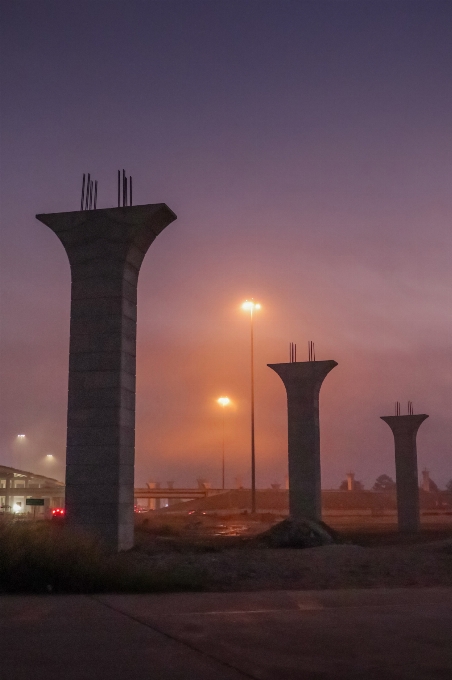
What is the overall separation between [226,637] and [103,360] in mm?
12035

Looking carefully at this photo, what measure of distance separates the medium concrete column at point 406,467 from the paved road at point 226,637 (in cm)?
2892

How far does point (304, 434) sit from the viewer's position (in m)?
30.8

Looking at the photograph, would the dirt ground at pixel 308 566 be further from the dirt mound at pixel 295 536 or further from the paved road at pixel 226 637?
the dirt mound at pixel 295 536

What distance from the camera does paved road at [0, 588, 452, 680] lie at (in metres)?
5.36

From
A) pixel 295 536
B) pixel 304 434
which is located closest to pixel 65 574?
pixel 295 536

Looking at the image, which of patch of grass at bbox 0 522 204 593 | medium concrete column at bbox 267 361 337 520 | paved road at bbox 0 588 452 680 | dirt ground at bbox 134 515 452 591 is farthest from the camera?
medium concrete column at bbox 267 361 337 520

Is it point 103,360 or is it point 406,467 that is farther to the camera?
point 406,467

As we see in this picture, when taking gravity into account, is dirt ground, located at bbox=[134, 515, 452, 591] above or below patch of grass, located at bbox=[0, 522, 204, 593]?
below

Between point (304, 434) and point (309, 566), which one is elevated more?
point (304, 434)

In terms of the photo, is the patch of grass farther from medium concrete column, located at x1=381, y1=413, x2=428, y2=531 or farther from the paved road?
medium concrete column, located at x1=381, y1=413, x2=428, y2=531

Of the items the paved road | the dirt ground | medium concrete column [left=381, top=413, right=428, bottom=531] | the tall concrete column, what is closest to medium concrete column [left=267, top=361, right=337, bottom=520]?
medium concrete column [left=381, top=413, right=428, bottom=531]

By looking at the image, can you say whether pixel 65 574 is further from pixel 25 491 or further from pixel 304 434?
pixel 25 491

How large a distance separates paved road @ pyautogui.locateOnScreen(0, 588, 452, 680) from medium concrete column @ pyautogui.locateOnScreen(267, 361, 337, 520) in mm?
21676

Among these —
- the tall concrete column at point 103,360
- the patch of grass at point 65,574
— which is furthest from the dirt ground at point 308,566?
the tall concrete column at point 103,360
